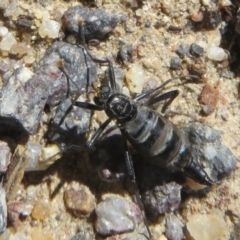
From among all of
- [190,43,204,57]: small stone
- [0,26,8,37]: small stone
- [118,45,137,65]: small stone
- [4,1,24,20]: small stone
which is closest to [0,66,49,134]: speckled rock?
[0,26,8,37]: small stone

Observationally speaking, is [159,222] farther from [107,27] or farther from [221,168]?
[107,27]

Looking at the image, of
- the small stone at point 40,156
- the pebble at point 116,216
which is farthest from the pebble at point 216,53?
the small stone at point 40,156

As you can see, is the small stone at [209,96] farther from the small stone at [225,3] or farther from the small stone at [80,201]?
the small stone at [80,201]

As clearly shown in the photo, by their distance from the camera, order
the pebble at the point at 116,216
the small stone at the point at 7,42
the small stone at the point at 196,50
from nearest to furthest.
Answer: the pebble at the point at 116,216 < the small stone at the point at 7,42 < the small stone at the point at 196,50

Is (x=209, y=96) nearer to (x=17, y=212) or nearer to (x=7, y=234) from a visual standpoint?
(x=17, y=212)

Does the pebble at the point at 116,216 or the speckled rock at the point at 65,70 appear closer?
the pebble at the point at 116,216

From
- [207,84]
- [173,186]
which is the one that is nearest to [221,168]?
[173,186]

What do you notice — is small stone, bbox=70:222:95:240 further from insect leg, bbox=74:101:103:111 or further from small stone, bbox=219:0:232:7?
small stone, bbox=219:0:232:7
